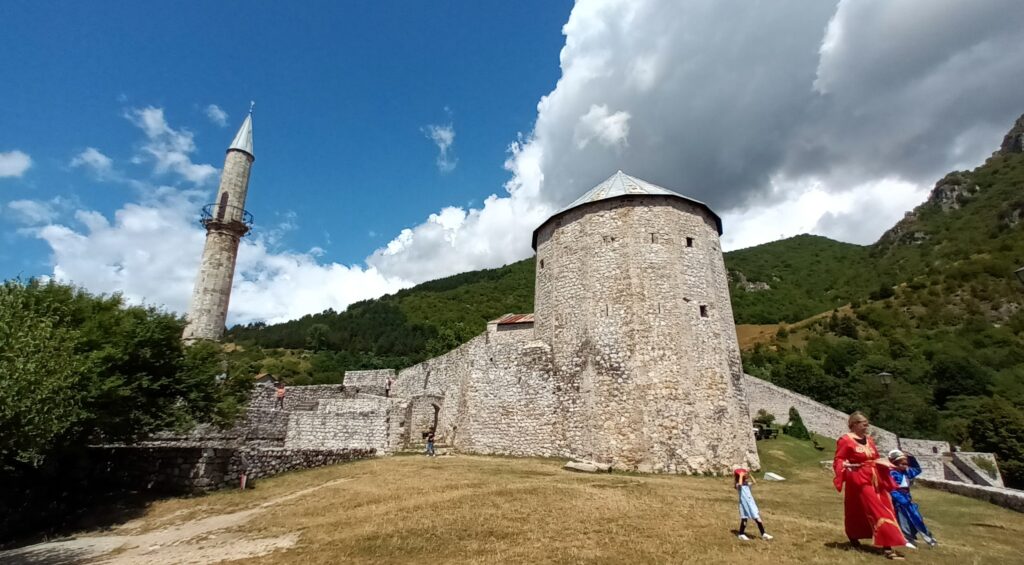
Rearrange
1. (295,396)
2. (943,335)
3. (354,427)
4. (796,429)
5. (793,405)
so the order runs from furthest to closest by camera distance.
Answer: (943,335) → (793,405) → (796,429) → (295,396) → (354,427)

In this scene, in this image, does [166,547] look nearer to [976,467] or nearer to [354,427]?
[354,427]

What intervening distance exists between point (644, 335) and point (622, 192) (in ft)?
20.3

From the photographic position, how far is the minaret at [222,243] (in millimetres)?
28094

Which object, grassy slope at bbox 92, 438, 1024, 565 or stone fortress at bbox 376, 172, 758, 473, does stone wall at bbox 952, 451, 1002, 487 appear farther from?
stone fortress at bbox 376, 172, 758, 473

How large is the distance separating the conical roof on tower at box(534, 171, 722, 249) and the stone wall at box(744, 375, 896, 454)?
19.9m

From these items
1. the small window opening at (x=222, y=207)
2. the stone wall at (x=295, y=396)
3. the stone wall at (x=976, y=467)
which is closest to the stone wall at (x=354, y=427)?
the stone wall at (x=295, y=396)

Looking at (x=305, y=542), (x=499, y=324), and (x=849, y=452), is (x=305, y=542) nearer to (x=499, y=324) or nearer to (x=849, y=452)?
(x=849, y=452)

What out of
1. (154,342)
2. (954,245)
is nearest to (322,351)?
(154,342)

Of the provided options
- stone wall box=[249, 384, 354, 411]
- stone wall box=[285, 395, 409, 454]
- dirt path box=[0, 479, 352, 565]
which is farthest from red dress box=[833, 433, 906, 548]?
stone wall box=[249, 384, 354, 411]

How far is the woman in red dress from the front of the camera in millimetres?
6539

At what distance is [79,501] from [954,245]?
112m

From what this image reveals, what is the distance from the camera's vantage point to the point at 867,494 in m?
6.74

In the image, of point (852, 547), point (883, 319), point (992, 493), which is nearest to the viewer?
point (852, 547)

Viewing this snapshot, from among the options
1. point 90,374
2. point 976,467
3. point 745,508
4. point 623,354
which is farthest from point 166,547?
point 976,467
